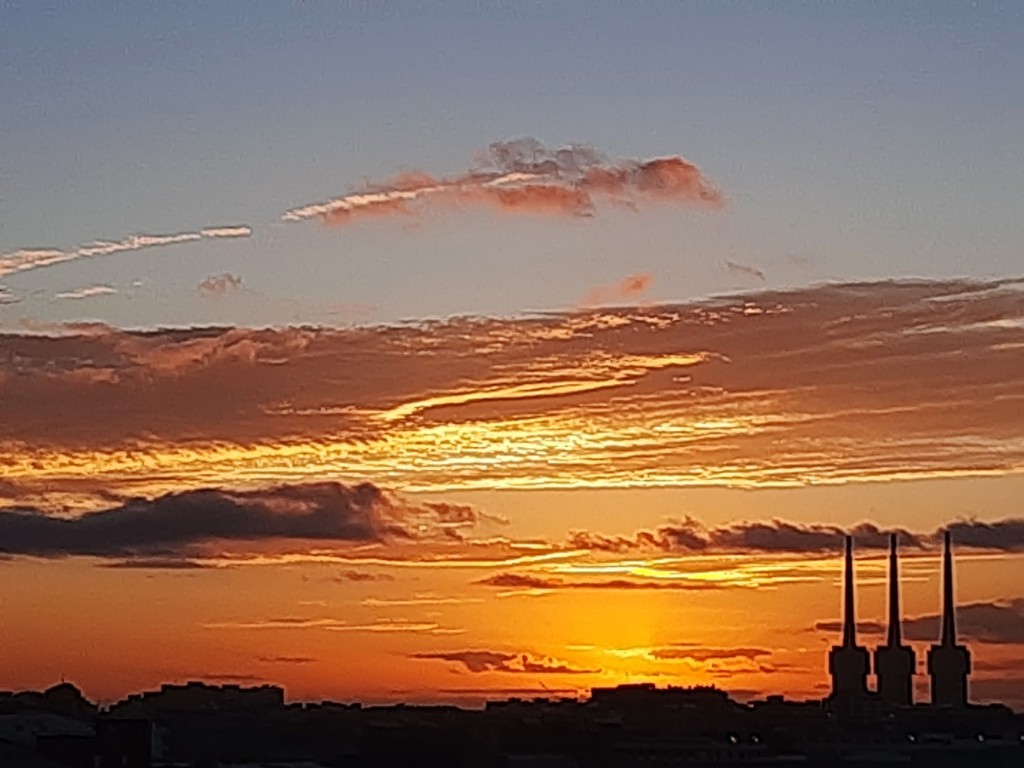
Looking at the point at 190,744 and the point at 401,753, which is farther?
the point at 190,744

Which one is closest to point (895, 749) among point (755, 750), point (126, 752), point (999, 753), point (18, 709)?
point (999, 753)

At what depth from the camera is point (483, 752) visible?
130750 millimetres

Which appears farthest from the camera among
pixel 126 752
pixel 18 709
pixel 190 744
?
pixel 18 709

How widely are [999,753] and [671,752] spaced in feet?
97.7

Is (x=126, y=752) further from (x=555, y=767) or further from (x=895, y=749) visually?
(x=895, y=749)

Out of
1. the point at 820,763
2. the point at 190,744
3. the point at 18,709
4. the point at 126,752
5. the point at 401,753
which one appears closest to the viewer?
the point at 126,752

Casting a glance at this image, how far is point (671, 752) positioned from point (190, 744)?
3390cm

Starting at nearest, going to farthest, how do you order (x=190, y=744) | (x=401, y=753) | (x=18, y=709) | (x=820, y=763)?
(x=401, y=753)
(x=190, y=744)
(x=820, y=763)
(x=18, y=709)

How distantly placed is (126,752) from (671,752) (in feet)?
227

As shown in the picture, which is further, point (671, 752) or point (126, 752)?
point (671, 752)

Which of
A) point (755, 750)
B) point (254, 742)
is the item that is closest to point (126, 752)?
point (254, 742)

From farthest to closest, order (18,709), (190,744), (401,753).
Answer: (18,709) → (190,744) → (401,753)

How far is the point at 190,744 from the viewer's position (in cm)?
13700

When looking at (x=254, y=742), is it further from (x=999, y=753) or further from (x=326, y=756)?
(x=999, y=753)
